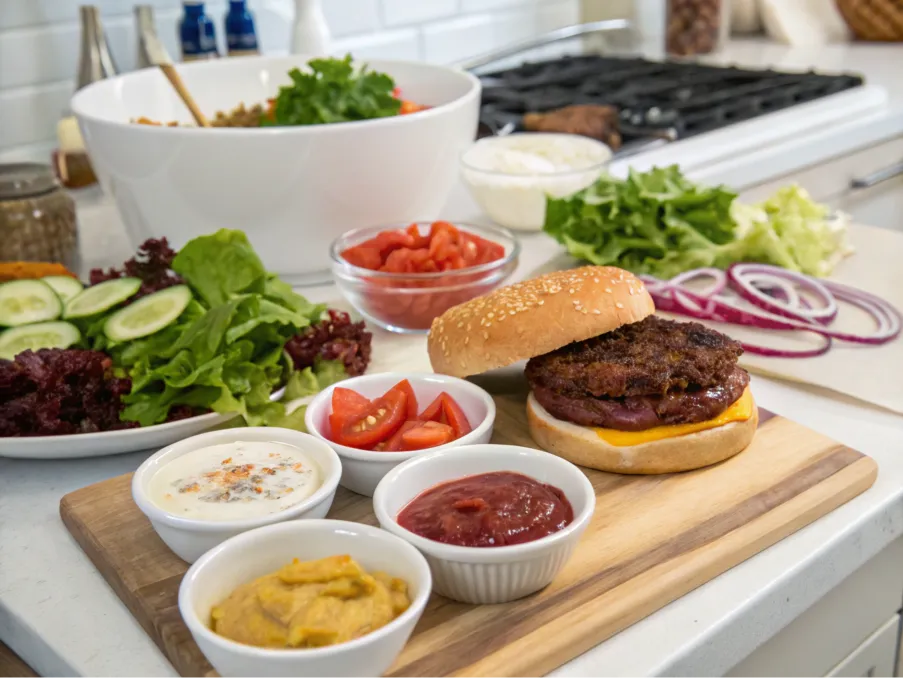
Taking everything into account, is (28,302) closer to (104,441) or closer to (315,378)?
(104,441)

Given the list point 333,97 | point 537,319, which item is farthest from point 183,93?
point 537,319

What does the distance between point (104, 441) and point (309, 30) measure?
163cm

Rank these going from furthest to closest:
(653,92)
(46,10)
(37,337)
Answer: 1. (653,92)
2. (46,10)
3. (37,337)

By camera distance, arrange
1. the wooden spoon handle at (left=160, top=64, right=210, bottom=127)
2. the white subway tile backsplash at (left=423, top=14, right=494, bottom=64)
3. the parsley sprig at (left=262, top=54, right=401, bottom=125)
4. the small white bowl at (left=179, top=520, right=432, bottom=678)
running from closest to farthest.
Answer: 1. the small white bowl at (left=179, top=520, right=432, bottom=678)
2. the parsley sprig at (left=262, top=54, right=401, bottom=125)
3. the wooden spoon handle at (left=160, top=64, right=210, bottom=127)
4. the white subway tile backsplash at (left=423, top=14, right=494, bottom=64)

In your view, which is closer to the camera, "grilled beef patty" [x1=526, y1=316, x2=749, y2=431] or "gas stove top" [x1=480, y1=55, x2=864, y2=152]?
"grilled beef patty" [x1=526, y1=316, x2=749, y2=431]

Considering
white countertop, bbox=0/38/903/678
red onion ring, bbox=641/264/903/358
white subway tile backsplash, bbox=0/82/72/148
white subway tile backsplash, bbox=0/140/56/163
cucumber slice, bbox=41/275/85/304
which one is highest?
white subway tile backsplash, bbox=0/82/72/148

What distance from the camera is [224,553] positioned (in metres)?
1.03

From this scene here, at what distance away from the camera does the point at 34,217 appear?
193cm

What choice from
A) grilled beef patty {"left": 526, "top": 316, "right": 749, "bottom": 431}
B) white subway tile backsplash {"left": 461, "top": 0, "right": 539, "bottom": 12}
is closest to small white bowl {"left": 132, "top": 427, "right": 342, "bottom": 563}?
grilled beef patty {"left": 526, "top": 316, "right": 749, "bottom": 431}

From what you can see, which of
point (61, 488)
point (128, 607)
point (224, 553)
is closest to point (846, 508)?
point (224, 553)

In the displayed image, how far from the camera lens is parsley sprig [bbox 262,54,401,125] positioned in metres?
1.91

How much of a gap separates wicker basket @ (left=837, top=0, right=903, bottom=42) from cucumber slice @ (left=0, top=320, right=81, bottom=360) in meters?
3.54

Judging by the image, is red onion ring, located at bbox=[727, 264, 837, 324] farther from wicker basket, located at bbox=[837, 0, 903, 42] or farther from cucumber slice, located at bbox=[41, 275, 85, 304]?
wicker basket, located at bbox=[837, 0, 903, 42]

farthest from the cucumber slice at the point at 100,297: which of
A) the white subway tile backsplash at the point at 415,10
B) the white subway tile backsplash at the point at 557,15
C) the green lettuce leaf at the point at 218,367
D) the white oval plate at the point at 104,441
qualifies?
the white subway tile backsplash at the point at 557,15
